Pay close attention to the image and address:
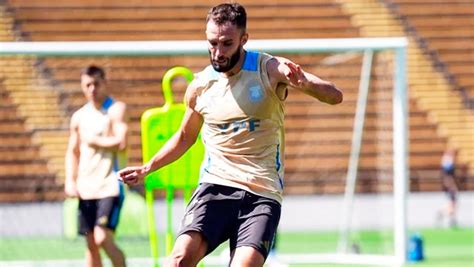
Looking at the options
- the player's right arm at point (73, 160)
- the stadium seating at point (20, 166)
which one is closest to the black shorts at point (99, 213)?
the player's right arm at point (73, 160)

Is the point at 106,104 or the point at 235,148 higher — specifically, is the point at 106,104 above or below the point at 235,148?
above

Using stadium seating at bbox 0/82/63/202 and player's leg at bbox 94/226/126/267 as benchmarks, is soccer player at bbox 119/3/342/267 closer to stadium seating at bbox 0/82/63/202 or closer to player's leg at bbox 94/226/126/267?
player's leg at bbox 94/226/126/267

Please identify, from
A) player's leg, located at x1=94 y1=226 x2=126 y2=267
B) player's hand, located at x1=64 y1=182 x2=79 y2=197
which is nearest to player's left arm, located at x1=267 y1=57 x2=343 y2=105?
player's leg, located at x1=94 y1=226 x2=126 y2=267

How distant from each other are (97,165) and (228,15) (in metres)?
3.86

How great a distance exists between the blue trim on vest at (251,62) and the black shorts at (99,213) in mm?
3478

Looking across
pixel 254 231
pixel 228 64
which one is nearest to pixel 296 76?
pixel 228 64

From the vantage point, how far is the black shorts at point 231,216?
6.77 meters

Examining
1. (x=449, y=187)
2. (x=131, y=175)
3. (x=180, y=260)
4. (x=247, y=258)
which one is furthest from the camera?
(x=449, y=187)

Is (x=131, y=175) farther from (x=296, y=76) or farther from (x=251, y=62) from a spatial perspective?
(x=296, y=76)

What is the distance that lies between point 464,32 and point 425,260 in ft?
40.1

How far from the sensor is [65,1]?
24109 mm

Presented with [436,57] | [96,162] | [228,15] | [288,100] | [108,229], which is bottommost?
[108,229]

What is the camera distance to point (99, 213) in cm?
1011

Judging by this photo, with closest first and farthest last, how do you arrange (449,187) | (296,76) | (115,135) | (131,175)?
1. (296,76)
2. (131,175)
3. (115,135)
4. (449,187)
